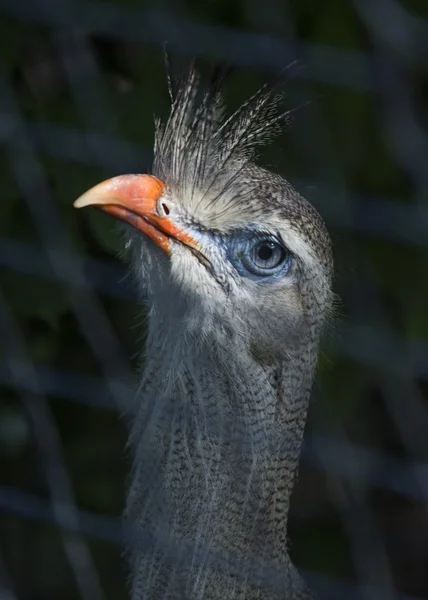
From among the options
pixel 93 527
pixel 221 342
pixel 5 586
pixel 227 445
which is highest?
pixel 221 342

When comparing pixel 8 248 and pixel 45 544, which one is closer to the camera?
pixel 8 248

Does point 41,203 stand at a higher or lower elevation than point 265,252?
higher

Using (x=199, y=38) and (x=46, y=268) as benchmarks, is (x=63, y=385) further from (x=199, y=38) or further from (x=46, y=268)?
(x=199, y=38)

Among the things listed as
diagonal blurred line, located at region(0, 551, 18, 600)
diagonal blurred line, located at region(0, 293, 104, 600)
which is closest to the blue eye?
diagonal blurred line, located at region(0, 293, 104, 600)

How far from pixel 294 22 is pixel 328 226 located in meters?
0.43

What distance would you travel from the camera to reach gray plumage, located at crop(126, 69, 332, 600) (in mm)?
1324

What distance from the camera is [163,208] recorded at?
51.6 inches

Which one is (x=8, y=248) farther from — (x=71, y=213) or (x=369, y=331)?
(x=369, y=331)

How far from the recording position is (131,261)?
1.44 meters

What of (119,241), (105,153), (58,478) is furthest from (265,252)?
(58,478)

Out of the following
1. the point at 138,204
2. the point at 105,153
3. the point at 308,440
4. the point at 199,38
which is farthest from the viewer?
the point at 308,440

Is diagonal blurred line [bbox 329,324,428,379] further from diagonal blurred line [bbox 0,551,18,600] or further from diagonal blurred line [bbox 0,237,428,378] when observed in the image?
diagonal blurred line [bbox 0,551,18,600]

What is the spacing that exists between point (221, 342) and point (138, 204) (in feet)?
0.69

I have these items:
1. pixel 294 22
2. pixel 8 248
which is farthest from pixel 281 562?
pixel 294 22
